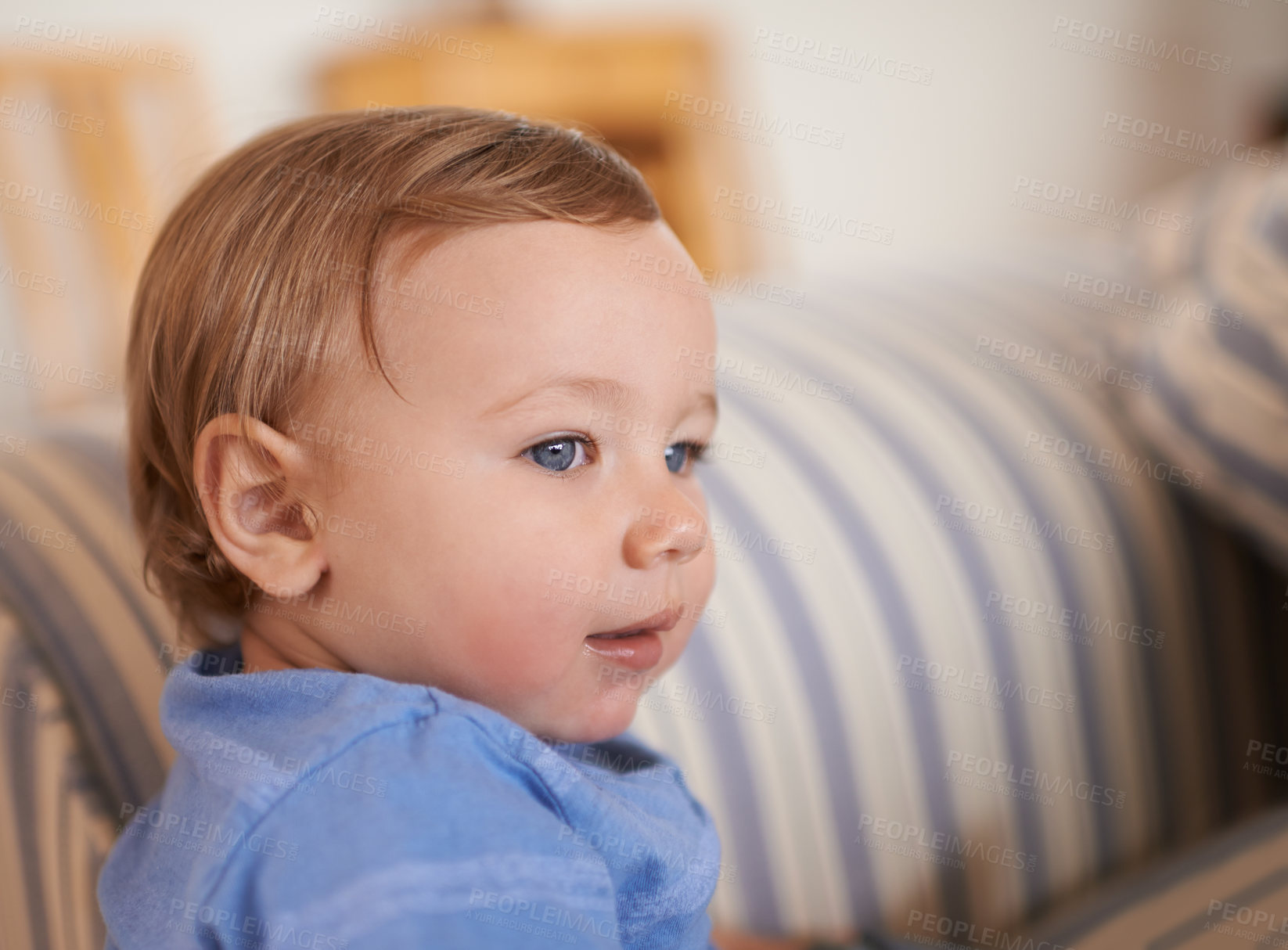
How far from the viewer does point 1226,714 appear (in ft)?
3.66

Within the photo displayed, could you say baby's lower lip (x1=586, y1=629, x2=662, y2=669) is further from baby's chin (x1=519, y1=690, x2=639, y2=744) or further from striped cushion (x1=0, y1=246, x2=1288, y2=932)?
striped cushion (x1=0, y1=246, x2=1288, y2=932)

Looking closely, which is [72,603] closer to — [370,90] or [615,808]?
[615,808]

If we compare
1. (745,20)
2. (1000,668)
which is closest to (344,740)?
(1000,668)

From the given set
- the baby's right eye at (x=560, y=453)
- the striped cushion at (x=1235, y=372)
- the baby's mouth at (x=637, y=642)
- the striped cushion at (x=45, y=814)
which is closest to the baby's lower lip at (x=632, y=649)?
the baby's mouth at (x=637, y=642)

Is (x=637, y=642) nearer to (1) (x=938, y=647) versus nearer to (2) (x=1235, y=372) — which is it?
(1) (x=938, y=647)

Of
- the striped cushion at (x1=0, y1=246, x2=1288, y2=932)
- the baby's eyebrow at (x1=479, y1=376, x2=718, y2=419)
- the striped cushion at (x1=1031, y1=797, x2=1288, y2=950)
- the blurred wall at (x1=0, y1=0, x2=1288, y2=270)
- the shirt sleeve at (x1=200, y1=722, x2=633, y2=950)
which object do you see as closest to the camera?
the shirt sleeve at (x1=200, y1=722, x2=633, y2=950)

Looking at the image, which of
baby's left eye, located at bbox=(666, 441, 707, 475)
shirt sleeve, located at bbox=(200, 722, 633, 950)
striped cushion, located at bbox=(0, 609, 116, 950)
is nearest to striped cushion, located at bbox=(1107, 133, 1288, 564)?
baby's left eye, located at bbox=(666, 441, 707, 475)

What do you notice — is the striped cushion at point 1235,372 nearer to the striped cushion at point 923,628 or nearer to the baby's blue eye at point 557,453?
the striped cushion at point 923,628

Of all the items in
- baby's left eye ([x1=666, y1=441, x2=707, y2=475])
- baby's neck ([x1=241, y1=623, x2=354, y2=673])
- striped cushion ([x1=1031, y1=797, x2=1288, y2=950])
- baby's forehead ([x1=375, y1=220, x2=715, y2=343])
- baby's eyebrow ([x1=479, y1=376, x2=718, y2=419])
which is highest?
baby's forehead ([x1=375, y1=220, x2=715, y2=343])

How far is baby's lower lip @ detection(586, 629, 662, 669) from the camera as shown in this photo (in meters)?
0.64

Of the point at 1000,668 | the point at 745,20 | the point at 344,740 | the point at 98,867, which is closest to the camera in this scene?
the point at 344,740

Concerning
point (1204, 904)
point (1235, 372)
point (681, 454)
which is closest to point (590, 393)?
point (681, 454)

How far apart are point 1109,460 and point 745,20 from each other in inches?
131

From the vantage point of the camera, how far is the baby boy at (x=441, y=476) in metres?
0.58
